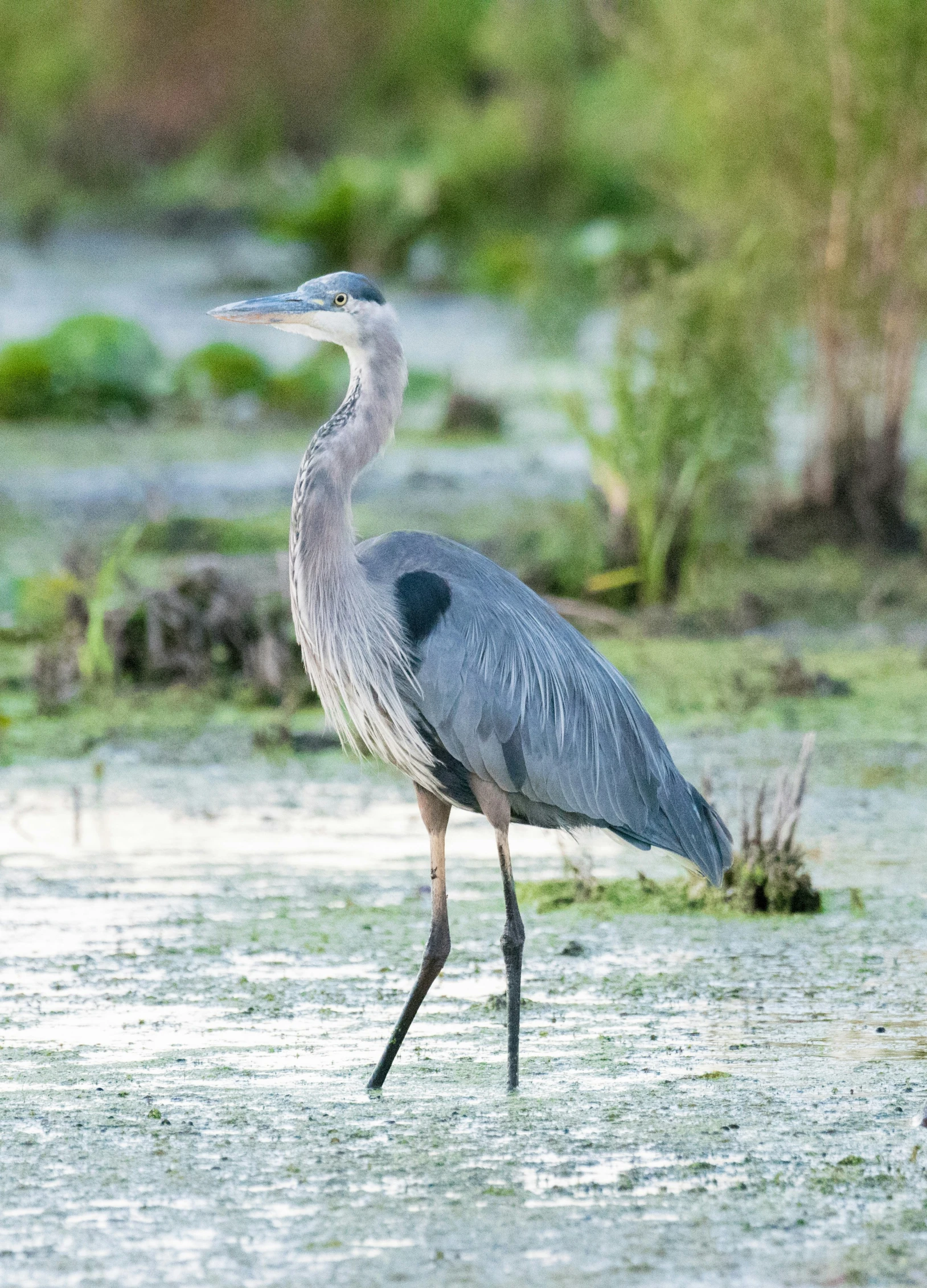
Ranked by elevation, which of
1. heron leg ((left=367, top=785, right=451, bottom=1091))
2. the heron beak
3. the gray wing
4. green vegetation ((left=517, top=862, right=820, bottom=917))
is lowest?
green vegetation ((left=517, top=862, right=820, bottom=917))

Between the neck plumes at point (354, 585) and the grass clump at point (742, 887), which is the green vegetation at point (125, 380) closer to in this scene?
the grass clump at point (742, 887)

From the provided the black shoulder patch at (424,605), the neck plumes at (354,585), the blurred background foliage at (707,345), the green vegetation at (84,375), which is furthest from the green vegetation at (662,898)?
the green vegetation at (84,375)

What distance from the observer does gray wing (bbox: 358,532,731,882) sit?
4.05 m

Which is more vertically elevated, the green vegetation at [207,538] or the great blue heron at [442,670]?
the great blue heron at [442,670]

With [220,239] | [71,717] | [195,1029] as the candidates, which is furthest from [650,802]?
[220,239]

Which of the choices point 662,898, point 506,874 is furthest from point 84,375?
point 506,874

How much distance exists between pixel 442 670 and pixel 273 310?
716mm

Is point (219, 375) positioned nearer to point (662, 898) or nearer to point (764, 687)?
point (764, 687)

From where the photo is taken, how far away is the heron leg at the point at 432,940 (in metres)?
3.89

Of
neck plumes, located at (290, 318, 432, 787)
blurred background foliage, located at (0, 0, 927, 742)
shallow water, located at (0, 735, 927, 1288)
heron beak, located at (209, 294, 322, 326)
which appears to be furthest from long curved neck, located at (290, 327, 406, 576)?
blurred background foliage, located at (0, 0, 927, 742)

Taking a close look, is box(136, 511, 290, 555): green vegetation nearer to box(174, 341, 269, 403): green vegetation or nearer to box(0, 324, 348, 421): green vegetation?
box(0, 324, 348, 421): green vegetation

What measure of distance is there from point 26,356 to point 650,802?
35.8 feet

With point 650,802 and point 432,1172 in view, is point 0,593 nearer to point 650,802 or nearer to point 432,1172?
point 650,802

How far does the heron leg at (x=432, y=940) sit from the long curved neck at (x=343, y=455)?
0.49m
